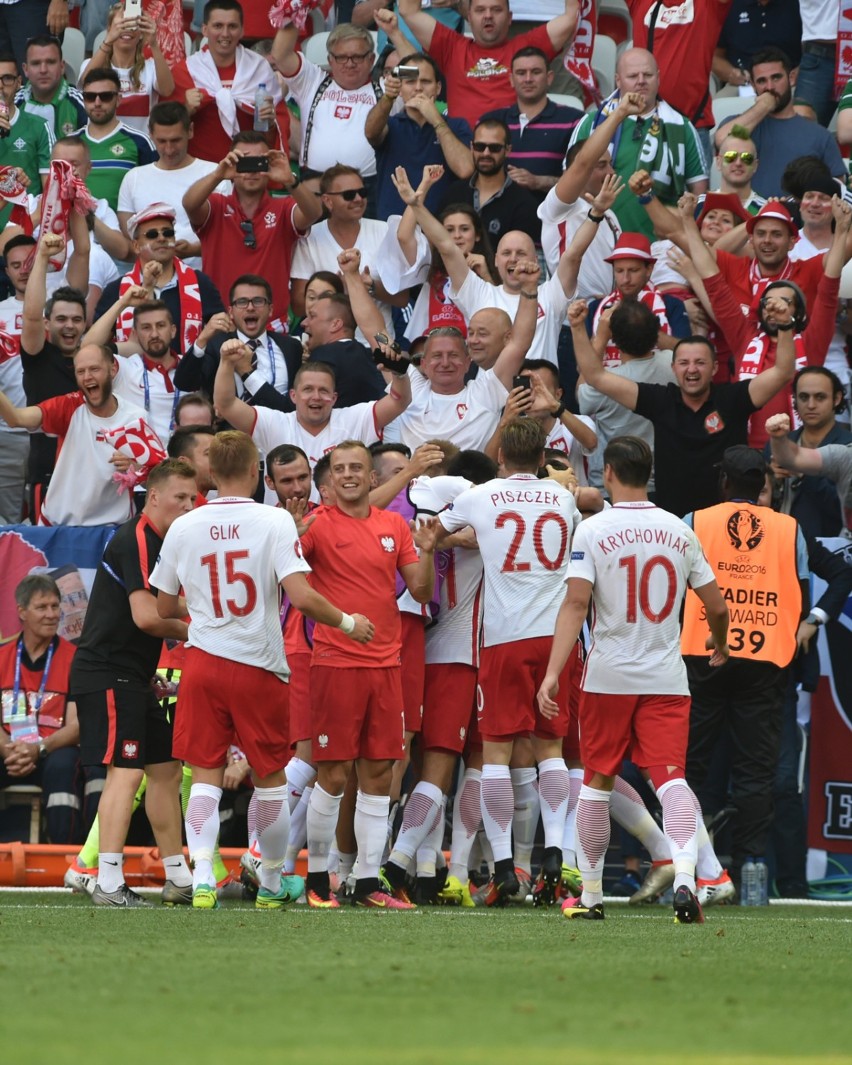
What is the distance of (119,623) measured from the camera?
8.65 meters

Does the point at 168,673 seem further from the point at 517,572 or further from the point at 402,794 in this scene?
the point at 517,572

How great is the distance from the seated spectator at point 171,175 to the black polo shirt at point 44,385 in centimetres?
203

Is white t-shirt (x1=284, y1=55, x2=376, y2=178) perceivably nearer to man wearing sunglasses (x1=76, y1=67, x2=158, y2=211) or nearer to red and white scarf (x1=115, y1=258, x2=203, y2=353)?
man wearing sunglasses (x1=76, y1=67, x2=158, y2=211)

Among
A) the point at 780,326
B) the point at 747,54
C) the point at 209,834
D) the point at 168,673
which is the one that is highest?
the point at 747,54

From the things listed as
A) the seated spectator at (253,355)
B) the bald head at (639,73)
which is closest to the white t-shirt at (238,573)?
the seated spectator at (253,355)

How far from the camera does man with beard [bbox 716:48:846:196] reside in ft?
46.9

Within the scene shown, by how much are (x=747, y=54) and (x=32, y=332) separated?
768cm

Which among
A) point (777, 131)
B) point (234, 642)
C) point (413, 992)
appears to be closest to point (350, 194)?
point (777, 131)

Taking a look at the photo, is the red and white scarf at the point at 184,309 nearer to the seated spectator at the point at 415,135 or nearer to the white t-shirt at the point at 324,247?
the white t-shirt at the point at 324,247

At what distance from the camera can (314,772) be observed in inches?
381

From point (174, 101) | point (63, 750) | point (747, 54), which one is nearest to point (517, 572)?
point (63, 750)

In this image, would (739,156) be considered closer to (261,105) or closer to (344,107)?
(344,107)

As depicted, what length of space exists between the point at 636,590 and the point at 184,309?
5.98 m

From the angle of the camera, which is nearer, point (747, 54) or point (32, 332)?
point (32, 332)
